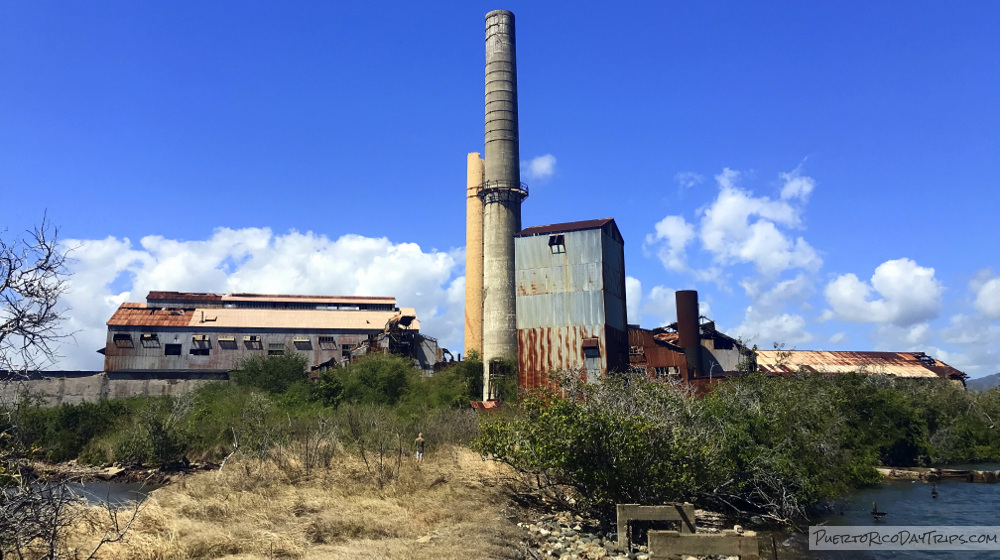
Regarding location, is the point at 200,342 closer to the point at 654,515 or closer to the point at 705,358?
the point at 705,358

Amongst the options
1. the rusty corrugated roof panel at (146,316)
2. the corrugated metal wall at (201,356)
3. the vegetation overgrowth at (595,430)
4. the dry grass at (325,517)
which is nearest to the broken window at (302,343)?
the corrugated metal wall at (201,356)

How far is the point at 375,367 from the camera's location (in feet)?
149

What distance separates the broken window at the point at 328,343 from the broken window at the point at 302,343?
2.89 ft

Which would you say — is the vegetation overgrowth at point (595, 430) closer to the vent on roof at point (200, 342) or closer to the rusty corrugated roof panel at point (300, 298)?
the vent on roof at point (200, 342)

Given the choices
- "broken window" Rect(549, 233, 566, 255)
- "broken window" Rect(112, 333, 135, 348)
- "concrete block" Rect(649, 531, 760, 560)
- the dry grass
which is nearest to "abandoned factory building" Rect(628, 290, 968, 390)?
"broken window" Rect(549, 233, 566, 255)

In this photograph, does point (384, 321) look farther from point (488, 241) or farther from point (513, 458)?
point (513, 458)

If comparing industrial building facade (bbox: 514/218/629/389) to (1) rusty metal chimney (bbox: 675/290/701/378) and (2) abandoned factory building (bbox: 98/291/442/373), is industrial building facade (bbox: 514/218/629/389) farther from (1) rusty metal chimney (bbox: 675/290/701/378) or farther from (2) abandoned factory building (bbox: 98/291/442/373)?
(2) abandoned factory building (bbox: 98/291/442/373)

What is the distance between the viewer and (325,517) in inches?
532

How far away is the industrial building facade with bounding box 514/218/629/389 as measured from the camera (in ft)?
115

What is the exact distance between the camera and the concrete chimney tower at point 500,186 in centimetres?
4503

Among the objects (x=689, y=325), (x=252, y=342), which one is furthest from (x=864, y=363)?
(x=252, y=342)

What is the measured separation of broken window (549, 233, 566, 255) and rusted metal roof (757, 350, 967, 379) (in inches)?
806

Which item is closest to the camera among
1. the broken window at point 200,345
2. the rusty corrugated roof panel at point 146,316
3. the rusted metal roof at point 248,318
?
the rusty corrugated roof panel at point 146,316

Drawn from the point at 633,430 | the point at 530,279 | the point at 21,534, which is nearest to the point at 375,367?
the point at 530,279
